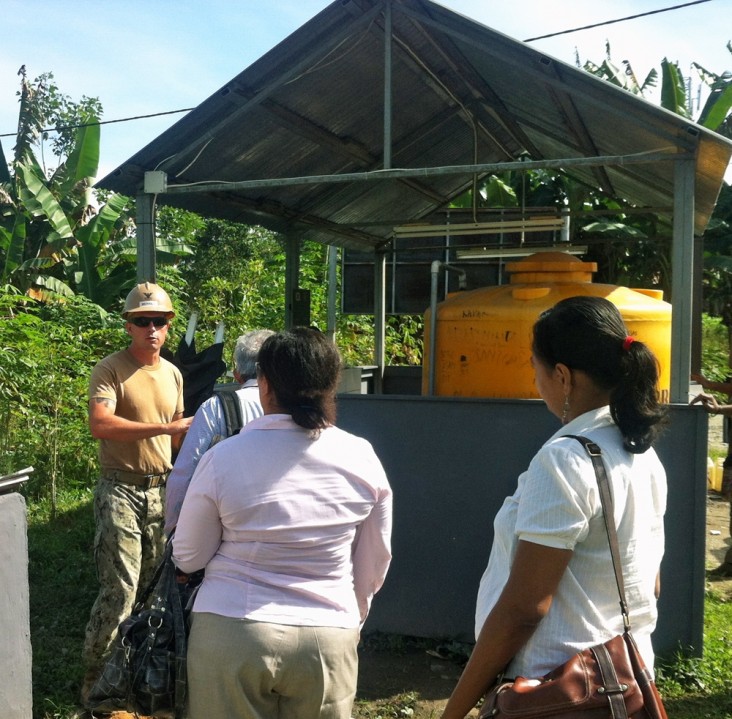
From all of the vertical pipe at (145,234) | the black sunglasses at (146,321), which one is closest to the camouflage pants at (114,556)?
the black sunglasses at (146,321)

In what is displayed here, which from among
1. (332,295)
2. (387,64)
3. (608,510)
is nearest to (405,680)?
(608,510)

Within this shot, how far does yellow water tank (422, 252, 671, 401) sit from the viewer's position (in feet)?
16.0

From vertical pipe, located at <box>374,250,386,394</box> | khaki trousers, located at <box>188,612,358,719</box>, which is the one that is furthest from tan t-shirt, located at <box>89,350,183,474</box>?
vertical pipe, located at <box>374,250,386,394</box>

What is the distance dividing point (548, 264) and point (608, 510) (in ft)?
11.6

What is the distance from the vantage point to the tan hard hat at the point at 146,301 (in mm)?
4211

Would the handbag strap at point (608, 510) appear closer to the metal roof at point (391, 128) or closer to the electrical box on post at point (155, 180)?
the metal roof at point (391, 128)

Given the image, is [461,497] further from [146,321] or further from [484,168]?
[146,321]

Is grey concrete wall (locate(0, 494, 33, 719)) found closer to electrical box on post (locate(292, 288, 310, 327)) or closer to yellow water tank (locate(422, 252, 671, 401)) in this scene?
yellow water tank (locate(422, 252, 671, 401))

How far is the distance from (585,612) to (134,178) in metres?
4.32

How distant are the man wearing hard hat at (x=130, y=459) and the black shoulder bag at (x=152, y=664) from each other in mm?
1529

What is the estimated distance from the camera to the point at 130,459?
4.18 m

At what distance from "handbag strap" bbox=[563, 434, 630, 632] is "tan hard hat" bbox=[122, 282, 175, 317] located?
2.85 meters

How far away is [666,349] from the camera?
5.01m

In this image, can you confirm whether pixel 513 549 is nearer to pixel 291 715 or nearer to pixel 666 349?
pixel 291 715
